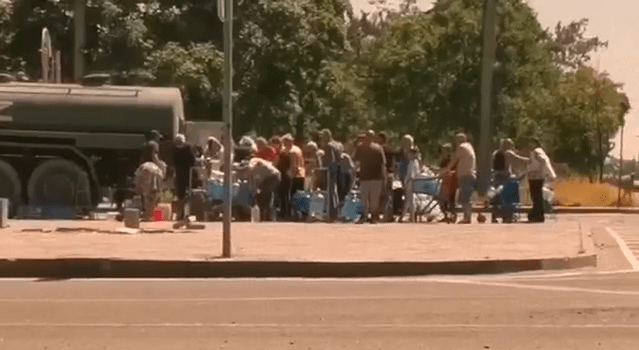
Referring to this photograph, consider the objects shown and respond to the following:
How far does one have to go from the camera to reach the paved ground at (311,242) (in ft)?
75.4

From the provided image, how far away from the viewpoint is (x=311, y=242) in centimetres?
2636

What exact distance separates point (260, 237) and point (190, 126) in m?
19.3

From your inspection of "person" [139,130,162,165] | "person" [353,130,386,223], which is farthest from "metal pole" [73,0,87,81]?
"person" [353,130,386,223]

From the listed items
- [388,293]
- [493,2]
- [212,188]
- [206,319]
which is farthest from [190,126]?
[206,319]

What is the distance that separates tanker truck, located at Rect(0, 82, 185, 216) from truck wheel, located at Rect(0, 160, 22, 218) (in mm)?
170

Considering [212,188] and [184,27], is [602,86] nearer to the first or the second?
[184,27]

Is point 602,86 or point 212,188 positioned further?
point 602,86

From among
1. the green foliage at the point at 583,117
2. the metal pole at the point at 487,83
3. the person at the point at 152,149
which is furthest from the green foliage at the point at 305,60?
the person at the point at 152,149

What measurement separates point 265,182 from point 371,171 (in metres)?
1.84

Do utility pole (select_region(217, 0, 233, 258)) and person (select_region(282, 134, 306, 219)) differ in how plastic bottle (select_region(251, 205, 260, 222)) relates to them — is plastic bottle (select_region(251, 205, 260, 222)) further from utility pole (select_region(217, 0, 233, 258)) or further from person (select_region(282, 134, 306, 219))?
utility pole (select_region(217, 0, 233, 258))

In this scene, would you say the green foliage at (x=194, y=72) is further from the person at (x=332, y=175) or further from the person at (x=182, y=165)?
the person at (x=182, y=165)

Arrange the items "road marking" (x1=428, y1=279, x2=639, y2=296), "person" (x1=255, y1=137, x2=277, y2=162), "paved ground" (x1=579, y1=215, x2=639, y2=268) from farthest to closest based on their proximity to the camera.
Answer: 1. "person" (x1=255, y1=137, x2=277, y2=162)
2. "paved ground" (x1=579, y1=215, x2=639, y2=268)
3. "road marking" (x1=428, y1=279, x2=639, y2=296)

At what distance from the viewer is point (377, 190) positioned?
33156 mm

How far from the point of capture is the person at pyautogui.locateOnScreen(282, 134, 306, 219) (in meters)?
34.1
